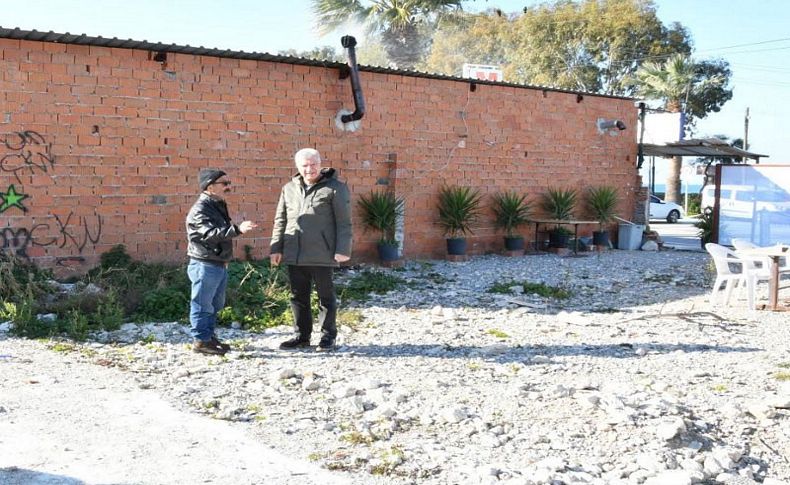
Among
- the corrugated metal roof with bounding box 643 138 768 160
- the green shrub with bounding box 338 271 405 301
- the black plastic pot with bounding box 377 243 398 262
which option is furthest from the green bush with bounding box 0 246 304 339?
the corrugated metal roof with bounding box 643 138 768 160

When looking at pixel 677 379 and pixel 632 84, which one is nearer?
pixel 677 379

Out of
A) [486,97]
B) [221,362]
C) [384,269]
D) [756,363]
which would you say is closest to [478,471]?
[221,362]

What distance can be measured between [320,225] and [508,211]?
29.2ft

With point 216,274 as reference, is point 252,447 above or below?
below

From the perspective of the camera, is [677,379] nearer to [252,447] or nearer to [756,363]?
[756,363]

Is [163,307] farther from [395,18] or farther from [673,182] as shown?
[673,182]

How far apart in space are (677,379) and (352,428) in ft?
9.62

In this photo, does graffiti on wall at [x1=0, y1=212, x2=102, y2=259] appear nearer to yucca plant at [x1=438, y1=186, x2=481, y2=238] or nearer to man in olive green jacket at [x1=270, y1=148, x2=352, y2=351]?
man in olive green jacket at [x1=270, y1=148, x2=352, y2=351]

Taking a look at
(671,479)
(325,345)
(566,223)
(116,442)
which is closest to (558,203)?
(566,223)

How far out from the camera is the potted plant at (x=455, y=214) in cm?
1480

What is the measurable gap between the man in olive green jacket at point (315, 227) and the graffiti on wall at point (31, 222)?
450 centimetres

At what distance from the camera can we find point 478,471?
4715mm

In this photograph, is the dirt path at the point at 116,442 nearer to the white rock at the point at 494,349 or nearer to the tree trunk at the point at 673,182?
the white rock at the point at 494,349

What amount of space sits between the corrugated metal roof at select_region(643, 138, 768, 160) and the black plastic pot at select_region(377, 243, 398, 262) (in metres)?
9.16
